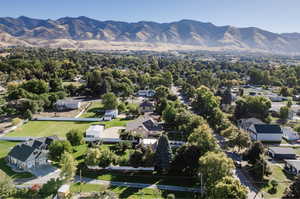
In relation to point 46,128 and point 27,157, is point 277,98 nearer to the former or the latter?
point 46,128

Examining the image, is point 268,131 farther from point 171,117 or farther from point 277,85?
point 277,85

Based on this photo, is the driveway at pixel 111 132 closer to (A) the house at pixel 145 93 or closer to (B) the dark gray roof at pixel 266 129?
(B) the dark gray roof at pixel 266 129

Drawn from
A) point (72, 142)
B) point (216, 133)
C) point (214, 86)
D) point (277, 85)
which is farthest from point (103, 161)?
point (277, 85)

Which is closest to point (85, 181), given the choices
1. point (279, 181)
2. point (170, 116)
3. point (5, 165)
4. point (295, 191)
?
point (5, 165)


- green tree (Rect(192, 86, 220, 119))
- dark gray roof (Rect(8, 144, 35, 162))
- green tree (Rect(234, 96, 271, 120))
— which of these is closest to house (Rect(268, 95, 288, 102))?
green tree (Rect(234, 96, 271, 120))

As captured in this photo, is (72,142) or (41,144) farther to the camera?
(72,142)
